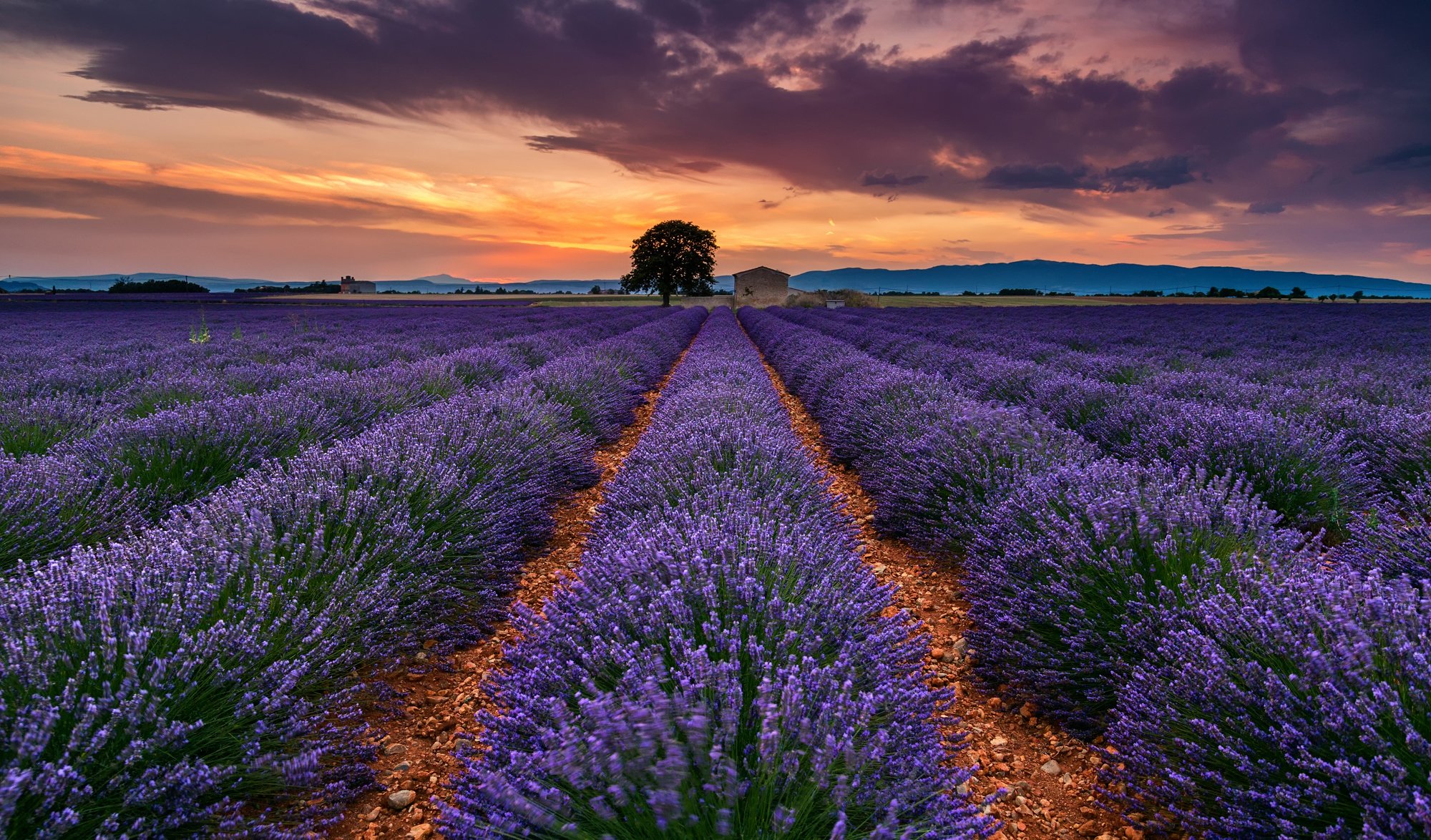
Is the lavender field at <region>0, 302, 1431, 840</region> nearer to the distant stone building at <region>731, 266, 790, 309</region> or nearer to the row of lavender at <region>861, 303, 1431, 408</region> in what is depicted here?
the row of lavender at <region>861, 303, 1431, 408</region>

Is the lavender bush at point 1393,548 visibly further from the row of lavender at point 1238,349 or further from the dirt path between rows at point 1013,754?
the row of lavender at point 1238,349

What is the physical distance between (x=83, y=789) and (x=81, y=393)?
7.51m

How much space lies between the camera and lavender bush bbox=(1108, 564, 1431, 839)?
1.25 metres

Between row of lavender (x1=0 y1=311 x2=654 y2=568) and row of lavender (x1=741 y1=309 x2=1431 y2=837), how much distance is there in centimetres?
399

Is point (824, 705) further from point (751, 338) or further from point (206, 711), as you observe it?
point (751, 338)

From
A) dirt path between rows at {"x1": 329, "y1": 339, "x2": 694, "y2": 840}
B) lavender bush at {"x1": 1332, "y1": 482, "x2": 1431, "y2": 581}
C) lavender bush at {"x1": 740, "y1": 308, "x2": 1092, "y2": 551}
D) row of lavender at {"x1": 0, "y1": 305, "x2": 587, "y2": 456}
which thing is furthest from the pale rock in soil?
row of lavender at {"x1": 0, "y1": 305, "x2": 587, "y2": 456}

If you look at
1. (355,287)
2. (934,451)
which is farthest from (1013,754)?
(355,287)

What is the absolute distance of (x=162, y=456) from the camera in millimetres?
3719

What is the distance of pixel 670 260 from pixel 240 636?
Result: 51.2 meters

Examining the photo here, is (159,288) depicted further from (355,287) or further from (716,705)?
(716,705)

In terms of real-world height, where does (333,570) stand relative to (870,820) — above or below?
→ above

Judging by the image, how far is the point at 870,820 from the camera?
1403mm

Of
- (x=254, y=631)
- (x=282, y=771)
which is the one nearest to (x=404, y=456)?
(x=254, y=631)

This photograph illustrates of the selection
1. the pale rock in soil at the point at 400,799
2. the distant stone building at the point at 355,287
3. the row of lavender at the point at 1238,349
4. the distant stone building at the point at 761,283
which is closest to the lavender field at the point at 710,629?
the pale rock in soil at the point at 400,799
